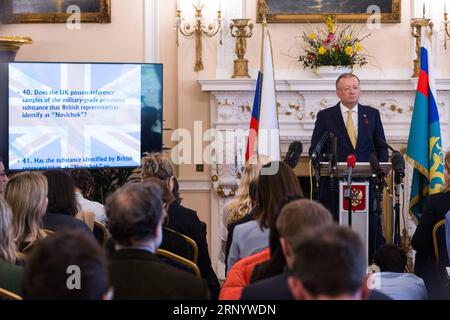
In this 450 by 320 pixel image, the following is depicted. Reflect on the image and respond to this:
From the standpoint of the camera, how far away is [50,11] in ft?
29.2

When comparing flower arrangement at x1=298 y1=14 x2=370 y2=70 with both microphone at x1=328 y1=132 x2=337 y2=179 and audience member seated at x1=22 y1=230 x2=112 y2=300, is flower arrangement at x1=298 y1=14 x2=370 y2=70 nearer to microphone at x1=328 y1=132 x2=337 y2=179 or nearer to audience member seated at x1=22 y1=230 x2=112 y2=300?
microphone at x1=328 y1=132 x2=337 y2=179

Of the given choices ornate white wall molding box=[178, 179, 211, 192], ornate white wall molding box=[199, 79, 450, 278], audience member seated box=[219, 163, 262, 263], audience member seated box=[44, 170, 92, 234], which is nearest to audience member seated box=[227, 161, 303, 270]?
audience member seated box=[219, 163, 262, 263]

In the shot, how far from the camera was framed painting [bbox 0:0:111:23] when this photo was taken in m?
8.88

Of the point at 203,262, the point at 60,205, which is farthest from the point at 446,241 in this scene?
the point at 60,205

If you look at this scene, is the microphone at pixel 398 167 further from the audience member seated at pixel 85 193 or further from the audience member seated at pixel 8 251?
the audience member seated at pixel 8 251

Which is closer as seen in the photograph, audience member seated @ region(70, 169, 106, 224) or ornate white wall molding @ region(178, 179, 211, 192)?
audience member seated @ region(70, 169, 106, 224)

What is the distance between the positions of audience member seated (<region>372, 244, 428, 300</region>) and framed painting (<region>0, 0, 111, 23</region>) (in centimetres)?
521

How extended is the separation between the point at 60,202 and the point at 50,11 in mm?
4688

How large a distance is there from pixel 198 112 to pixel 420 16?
2324mm

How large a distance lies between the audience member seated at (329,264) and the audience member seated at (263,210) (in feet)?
5.90

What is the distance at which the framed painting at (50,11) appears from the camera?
8883mm

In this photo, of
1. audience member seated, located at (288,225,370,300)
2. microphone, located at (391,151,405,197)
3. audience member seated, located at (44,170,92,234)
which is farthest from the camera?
microphone, located at (391,151,405,197)

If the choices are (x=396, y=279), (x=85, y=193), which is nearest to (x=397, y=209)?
(x=85, y=193)

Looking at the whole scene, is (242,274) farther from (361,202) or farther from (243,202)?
(361,202)
